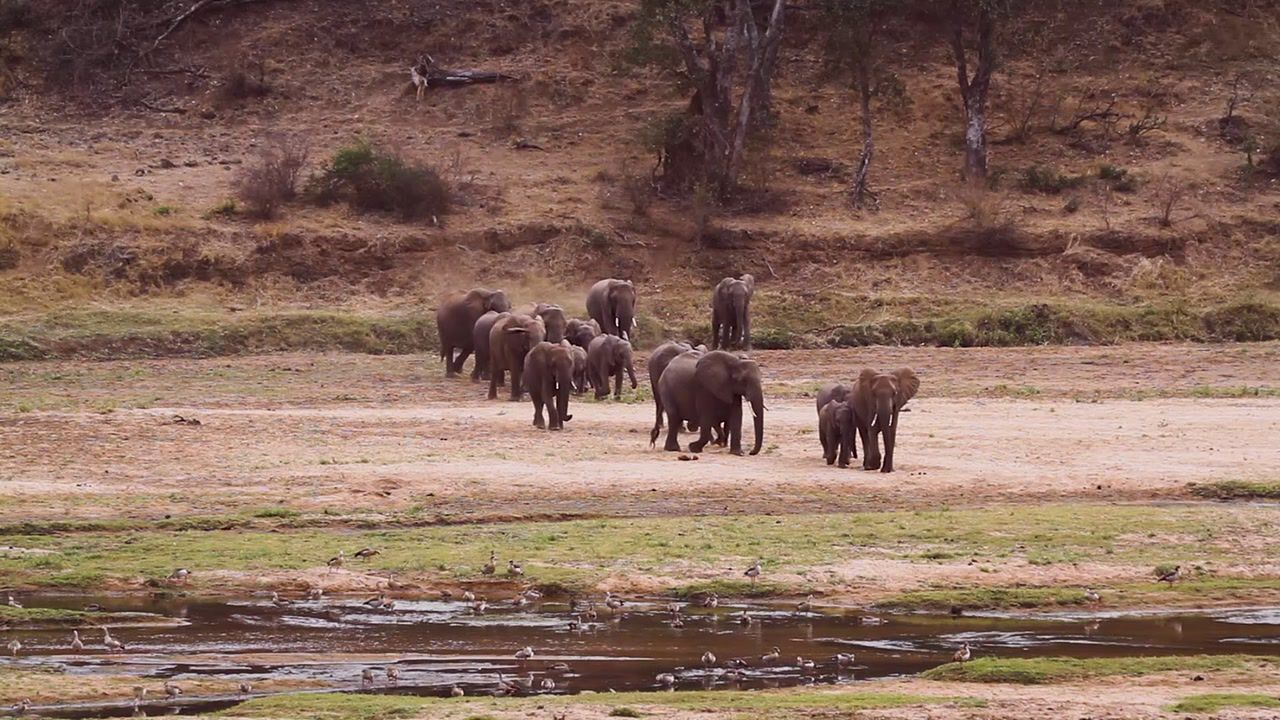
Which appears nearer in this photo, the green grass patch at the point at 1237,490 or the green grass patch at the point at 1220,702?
the green grass patch at the point at 1220,702

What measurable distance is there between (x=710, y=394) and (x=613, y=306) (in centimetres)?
1270

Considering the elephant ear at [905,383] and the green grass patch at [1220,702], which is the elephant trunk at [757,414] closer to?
the elephant ear at [905,383]

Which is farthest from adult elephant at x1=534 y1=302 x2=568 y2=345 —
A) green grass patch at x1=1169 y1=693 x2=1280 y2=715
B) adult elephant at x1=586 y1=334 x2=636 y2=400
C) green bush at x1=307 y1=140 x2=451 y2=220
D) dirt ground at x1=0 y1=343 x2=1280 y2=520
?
green grass patch at x1=1169 y1=693 x2=1280 y2=715

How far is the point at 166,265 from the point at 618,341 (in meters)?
14.8

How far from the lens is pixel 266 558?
17609 millimetres

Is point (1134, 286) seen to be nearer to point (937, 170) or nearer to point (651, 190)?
point (937, 170)

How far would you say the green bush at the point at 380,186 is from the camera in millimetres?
45625

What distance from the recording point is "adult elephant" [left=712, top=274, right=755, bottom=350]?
37.8 metres

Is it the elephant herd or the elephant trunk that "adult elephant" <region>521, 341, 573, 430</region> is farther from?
the elephant trunk

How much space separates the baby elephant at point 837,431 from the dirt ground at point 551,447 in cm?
24

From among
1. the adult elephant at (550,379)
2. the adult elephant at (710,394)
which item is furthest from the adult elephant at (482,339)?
the adult elephant at (710,394)

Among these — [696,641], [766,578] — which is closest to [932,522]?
[766,578]

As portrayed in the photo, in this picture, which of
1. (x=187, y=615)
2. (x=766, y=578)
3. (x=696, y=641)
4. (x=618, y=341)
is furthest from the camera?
(x=618, y=341)

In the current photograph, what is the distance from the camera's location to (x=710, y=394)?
24.1 m
